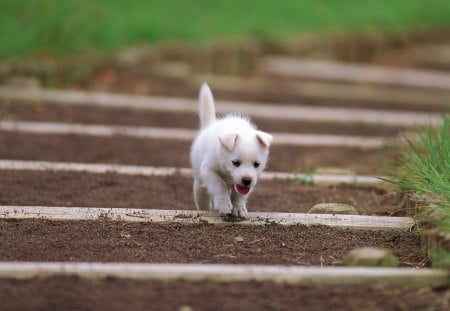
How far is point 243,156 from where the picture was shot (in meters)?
4.65

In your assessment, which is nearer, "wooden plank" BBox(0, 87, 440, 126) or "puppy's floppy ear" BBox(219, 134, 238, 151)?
"puppy's floppy ear" BBox(219, 134, 238, 151)

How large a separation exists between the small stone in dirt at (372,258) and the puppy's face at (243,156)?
3.04 ft

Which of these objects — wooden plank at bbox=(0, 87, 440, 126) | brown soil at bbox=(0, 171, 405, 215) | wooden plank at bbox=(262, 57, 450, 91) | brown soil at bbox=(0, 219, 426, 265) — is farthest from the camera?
wooden plank at bbox=(262, 57, 450, 91)

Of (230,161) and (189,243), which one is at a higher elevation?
(230,161)

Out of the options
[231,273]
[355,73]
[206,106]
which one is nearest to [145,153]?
[206,106]

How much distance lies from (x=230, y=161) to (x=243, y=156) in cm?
9

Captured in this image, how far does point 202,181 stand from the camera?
5004mm

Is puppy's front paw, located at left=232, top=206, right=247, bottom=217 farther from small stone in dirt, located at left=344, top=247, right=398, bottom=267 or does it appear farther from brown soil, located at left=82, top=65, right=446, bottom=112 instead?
brown soil, located at left=82, top=65, right=446, bottom=112

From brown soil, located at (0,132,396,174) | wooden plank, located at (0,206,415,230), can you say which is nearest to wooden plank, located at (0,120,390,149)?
brown soil, located at (0,132,396,174)

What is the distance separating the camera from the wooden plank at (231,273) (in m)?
3.54

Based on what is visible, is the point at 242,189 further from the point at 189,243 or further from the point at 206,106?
the point at 206,106

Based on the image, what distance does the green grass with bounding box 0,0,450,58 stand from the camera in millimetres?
9062

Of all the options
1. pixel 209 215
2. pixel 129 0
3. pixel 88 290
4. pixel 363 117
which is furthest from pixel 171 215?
pixel 129 0

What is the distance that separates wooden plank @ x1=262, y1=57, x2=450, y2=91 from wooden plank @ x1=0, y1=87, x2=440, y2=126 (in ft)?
8.34
